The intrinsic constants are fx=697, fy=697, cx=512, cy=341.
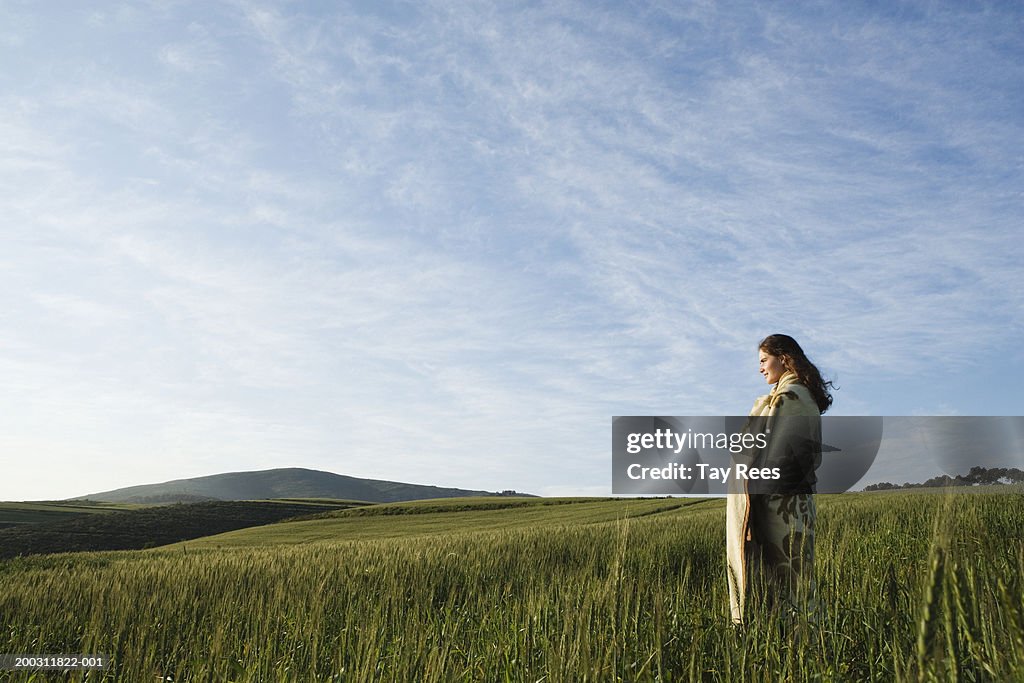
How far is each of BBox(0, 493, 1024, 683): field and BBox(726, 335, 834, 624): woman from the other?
0.98 feet

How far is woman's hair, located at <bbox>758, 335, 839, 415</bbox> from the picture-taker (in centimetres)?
470

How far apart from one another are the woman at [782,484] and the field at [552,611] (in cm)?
30

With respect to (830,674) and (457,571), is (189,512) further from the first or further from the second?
(830,674)

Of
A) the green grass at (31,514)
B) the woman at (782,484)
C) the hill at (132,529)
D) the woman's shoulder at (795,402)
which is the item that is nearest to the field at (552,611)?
the woman at (782,484)

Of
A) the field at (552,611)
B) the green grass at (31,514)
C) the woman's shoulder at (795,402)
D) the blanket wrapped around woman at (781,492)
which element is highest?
the woman's shoulder at (795,402)

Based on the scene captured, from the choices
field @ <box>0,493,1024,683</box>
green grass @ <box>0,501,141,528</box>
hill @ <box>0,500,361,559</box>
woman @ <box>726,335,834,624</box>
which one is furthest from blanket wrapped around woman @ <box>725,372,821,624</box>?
green grass @ <box>0,501,141,528</box>

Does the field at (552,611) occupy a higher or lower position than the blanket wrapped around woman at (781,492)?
lower

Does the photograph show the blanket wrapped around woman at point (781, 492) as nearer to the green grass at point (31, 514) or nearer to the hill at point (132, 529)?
the hill at point (132, 529)

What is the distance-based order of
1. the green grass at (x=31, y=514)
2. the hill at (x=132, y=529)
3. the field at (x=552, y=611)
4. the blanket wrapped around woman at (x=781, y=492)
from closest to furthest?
1. the field at (x=552, y=611)
2. the blanket wrapped around woman at (x=781, y=492)
3. the hill at (x=132, y=529)
4. the green grass at (x=31, y=514)

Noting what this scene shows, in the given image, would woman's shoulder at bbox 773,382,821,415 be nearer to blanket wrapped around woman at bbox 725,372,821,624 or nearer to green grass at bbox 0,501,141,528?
blanket wrapped around woman at bbox 725,372,821,624

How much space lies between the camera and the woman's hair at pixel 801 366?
185 inches

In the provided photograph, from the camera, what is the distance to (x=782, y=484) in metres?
4.45

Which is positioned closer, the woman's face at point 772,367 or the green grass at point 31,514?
A: the woman's face at point 772,367

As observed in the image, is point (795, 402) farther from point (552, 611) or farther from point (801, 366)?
point (552, 611)
